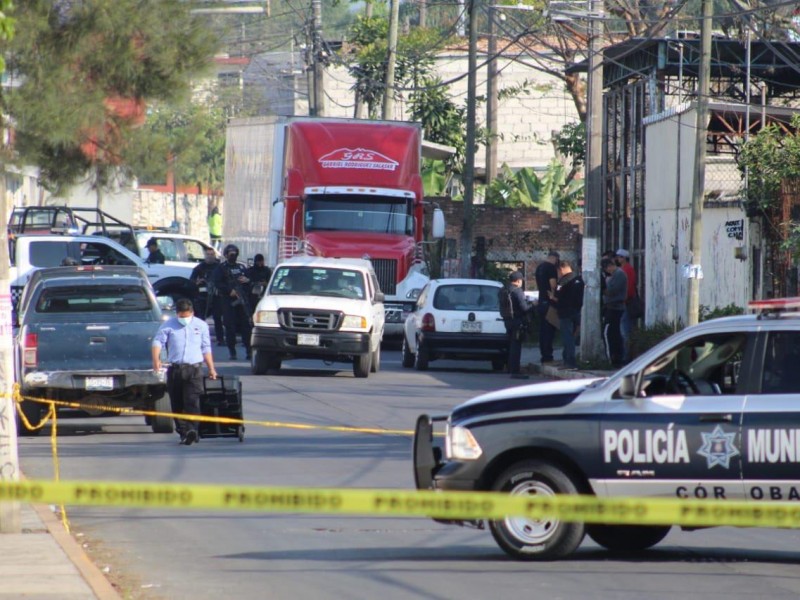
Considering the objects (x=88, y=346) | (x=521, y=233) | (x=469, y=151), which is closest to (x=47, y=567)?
(x=88, y=346)

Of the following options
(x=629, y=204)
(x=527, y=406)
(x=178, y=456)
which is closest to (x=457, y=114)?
(x=629, y=204)

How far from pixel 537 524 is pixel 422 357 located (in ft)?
54.0

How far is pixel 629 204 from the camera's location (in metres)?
33.9

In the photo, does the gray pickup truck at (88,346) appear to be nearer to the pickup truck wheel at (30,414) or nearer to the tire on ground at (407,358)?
the pickup truck wheel at (30,414)

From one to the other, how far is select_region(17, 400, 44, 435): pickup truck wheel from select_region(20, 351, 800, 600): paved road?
0.22m

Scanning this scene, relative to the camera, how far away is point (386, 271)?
97.2 feet

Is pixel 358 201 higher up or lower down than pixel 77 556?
higher up

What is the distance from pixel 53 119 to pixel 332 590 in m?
13.3

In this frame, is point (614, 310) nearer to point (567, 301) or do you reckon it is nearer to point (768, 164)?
point (567, 301)

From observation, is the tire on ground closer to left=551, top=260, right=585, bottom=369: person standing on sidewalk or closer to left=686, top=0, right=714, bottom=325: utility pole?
left=551, top=260, right=585, bottom=369: person standing on sidewalk

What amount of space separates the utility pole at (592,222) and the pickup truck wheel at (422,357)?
2765mm

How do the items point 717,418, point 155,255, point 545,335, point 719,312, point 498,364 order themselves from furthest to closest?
point 155,255, point 498,364, point 545,335, point 719,312, point 717,418

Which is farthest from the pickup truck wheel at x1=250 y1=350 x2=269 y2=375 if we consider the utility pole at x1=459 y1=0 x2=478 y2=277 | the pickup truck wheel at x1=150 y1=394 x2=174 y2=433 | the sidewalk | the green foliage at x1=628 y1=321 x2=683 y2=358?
the sidewalk

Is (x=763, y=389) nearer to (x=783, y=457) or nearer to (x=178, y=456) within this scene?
(x=783, y=457)
